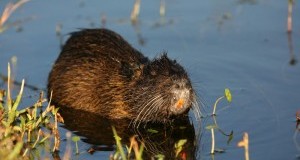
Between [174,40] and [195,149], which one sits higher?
[174,40]

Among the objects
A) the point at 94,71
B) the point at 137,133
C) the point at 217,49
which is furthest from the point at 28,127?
the point at 217,49

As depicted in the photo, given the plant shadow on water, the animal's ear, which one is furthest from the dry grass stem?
the plant shadow on water

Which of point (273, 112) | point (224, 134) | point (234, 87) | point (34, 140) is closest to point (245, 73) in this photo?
point (234, 87)

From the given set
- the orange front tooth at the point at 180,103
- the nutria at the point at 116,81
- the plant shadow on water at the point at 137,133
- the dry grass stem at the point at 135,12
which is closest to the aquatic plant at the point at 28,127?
the plant shadow on water at the point at 137,133

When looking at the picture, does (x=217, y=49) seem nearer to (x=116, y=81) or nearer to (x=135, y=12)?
(x=135, y=12)

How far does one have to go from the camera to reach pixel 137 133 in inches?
274

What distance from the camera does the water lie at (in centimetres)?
672

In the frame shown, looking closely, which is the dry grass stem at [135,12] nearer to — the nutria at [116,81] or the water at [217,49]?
the water at [217,49]

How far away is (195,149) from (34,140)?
135cm

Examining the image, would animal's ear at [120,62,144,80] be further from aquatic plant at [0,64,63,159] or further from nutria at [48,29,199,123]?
aquatic plant at [0,64,63,159]

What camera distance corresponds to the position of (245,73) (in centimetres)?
805

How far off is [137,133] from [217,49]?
6.98 ft

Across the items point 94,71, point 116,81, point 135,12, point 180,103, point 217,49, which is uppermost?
point 135,12

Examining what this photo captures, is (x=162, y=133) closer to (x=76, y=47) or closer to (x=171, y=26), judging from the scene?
(x=76, y=47)
